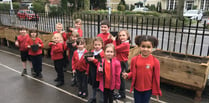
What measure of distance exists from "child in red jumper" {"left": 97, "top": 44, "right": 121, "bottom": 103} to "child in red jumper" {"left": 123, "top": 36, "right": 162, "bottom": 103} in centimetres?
33

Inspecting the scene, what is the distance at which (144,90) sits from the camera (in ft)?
8.82

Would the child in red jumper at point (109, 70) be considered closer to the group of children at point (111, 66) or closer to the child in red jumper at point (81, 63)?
the group of children at point (111, 66)

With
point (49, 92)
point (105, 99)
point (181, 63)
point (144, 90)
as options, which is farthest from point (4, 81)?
point (181, 63)

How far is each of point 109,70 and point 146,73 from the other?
650 mm

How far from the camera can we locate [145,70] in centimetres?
261

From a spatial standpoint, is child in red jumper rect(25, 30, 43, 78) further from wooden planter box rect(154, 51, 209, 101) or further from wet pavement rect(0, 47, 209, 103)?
wooden planter box rect(154, 51, 209, 101)

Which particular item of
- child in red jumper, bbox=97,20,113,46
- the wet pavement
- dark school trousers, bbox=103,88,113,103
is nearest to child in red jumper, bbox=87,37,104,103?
dark school trousers, bbox=103,88,113,103

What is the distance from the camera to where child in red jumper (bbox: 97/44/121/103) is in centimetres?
293

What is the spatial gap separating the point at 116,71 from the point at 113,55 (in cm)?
29

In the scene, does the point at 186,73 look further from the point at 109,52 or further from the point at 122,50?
the point at 109,52

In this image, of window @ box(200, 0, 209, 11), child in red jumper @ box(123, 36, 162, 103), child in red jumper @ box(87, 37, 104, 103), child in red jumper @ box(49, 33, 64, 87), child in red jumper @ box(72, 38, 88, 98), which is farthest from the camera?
window @ box(200, 0, 209, 11)

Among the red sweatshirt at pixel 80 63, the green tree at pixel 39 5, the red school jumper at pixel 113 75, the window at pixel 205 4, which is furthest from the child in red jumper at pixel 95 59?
the window at pixel 205 4

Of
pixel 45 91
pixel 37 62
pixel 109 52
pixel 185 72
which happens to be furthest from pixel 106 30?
pixel 37 62

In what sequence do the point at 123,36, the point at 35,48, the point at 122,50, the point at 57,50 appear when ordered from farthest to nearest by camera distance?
1. the point at 35,48
2. the point at 57,50
3. the point at 122,50
4. the point at 123,36
